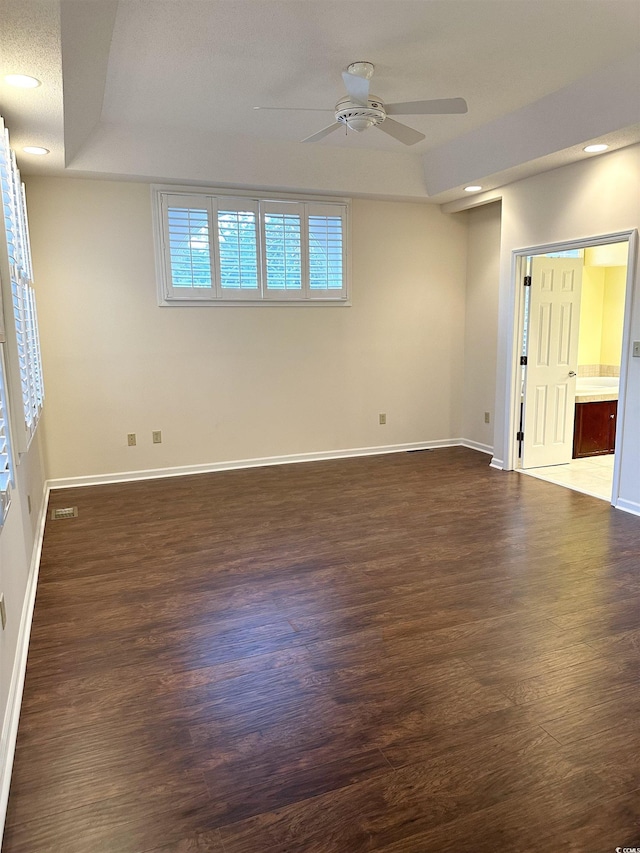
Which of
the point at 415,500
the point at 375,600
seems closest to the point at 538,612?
the point at 375,600

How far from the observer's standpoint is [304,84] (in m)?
3.80

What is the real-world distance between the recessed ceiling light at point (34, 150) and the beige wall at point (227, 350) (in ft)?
2.43

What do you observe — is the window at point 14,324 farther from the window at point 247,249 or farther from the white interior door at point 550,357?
the white interior door at point 550,357

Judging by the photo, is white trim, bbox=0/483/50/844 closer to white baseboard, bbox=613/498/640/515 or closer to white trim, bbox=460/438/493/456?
white baseboard, bbox=613/498/640/515

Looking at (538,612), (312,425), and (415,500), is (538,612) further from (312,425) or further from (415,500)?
(312,425)

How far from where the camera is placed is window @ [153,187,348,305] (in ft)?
17.2

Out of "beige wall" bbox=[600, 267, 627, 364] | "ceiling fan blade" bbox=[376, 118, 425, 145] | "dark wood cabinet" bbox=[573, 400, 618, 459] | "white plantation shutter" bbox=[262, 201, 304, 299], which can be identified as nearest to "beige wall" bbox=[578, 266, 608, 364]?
"beige wall" bbox=[600, 267, 627, 364]

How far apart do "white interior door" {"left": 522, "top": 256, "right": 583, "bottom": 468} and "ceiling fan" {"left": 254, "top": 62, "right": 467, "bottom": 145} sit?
7.32 feet

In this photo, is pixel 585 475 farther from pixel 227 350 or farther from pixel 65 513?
pixel 65 513

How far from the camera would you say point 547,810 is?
1.65m

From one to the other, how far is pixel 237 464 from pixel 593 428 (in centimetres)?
381

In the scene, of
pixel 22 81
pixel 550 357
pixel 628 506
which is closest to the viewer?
pixel 22 81

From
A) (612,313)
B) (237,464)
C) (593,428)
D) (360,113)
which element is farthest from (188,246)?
(612,313)

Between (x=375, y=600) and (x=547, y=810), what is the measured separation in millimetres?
1387
